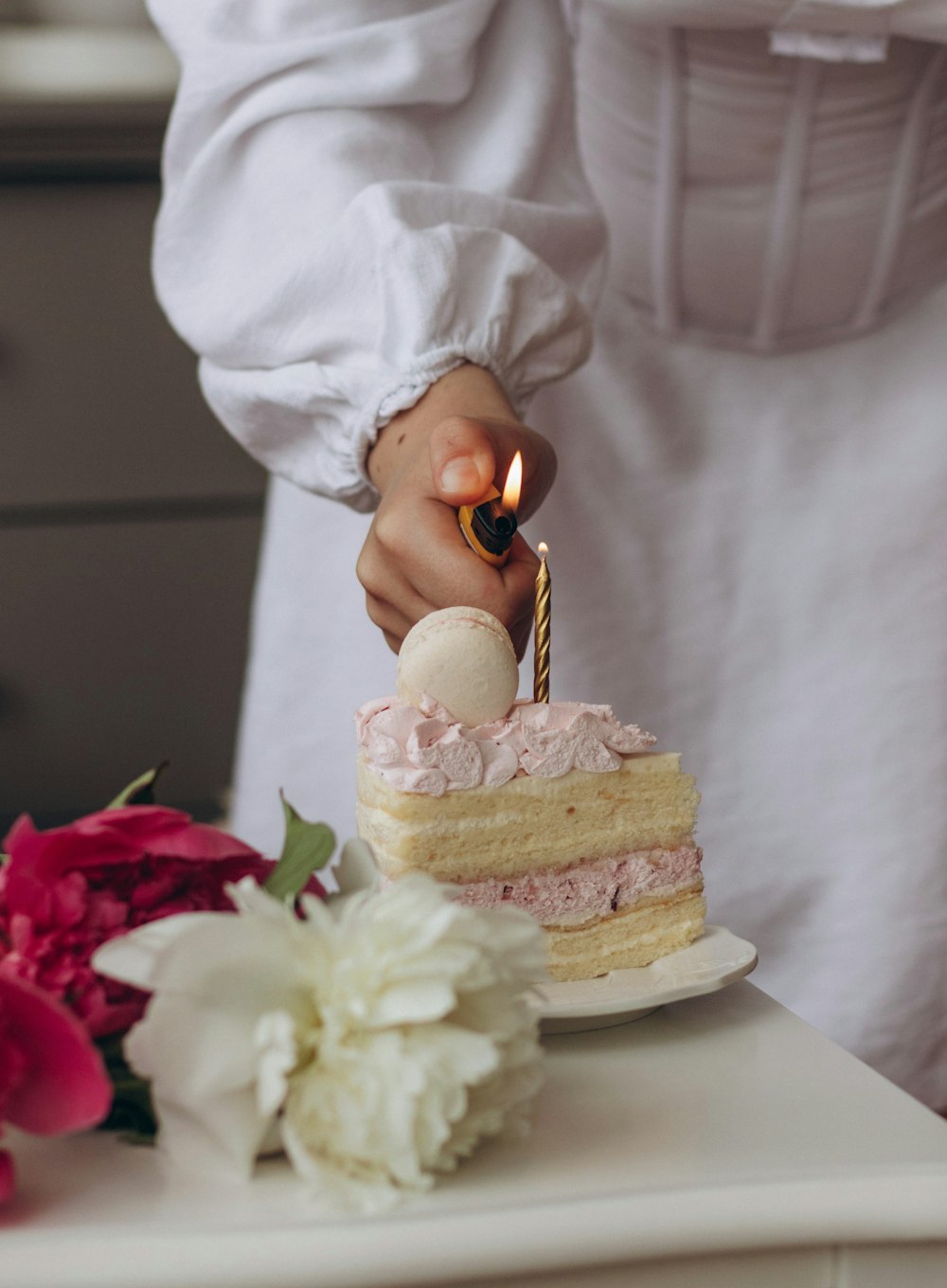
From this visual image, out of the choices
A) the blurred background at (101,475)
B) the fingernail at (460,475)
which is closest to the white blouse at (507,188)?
the fingernail at (460,475)

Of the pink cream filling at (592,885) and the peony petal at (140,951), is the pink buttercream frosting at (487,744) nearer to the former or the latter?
the pink cream filling at (592,885)

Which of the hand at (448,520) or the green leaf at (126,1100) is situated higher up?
the hand at (448,520)

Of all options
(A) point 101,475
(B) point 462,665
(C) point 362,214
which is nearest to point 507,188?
(C) point 362,214

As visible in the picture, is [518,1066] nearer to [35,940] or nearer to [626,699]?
[35,940]

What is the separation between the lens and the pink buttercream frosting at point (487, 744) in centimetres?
43

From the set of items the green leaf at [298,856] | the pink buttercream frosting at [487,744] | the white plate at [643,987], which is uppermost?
the pink buttercream frosting at [487,744]

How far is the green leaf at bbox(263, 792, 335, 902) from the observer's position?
350 mm

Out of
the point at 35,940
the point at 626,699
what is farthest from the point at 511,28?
the point at 35,940

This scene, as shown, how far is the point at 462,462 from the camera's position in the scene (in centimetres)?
49

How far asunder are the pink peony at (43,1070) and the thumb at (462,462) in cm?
26

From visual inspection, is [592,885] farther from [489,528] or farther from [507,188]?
[507,188]

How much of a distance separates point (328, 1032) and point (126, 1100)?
69 millimetres

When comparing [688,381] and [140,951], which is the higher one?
[688,381]

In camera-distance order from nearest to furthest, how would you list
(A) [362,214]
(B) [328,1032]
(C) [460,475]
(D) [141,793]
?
(B) [328,1032], (D) [141,793], (C) [460,475], (A) [362,214]
